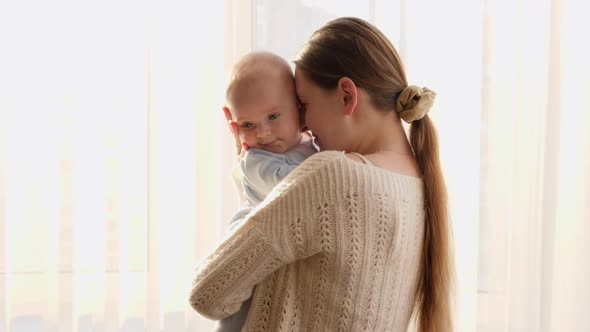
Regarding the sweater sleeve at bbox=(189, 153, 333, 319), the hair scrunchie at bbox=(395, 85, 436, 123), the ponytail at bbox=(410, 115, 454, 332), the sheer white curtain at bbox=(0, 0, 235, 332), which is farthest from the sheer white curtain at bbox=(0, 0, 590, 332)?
the sweater sleeve at bbox=(189, 153, 333, 319)

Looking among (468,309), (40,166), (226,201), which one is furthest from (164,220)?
(468,309)

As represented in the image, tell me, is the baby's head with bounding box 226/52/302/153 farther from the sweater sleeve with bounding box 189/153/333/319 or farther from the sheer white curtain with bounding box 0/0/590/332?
the sheer white curtain with bounding box 0/0/590/332

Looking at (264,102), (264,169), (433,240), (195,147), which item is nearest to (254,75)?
(264,102)

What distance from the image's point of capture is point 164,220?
2.49 meters

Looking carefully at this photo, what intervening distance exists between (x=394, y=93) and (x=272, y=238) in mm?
398

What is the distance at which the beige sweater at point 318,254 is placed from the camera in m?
1.29

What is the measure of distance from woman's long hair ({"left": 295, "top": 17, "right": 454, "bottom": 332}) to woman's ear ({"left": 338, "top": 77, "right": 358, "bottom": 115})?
2cm

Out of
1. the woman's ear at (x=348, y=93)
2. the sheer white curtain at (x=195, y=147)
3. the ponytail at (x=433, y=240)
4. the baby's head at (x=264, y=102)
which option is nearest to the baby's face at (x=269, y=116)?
the baby's head at (x=264, y=102)

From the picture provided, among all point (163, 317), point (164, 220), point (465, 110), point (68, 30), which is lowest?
point (163, 317)

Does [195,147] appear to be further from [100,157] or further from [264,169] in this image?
[264,169]

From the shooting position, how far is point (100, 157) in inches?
97.0

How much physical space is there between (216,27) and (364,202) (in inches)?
53.7

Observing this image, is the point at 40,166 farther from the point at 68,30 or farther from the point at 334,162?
the point at 334,162

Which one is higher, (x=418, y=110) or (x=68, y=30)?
(x=68, y=30)
